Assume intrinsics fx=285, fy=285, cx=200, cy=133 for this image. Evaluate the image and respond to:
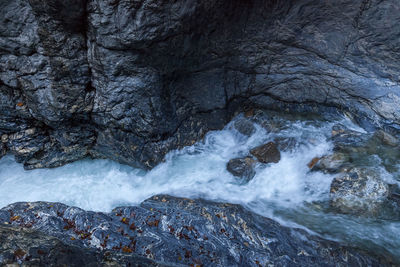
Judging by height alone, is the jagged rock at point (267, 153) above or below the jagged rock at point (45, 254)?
below

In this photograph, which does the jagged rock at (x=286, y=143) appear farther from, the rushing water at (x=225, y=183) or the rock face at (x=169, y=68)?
the rock face at (x=169, y=68)

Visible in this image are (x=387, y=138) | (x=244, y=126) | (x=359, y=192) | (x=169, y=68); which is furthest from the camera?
(x=244, y=126)

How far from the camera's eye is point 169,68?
7.31m

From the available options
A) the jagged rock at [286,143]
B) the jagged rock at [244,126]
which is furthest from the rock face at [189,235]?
the jagged rock at [244,126]

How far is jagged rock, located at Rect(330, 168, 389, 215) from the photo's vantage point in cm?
612

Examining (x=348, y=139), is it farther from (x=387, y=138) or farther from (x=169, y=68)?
(x=169, y=68)

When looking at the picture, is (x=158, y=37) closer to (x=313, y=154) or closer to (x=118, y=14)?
(x=118, y=14)

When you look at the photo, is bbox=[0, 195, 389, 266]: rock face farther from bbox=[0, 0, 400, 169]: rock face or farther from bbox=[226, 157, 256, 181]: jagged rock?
bbox=[0, 0, 400, 169]: rock face

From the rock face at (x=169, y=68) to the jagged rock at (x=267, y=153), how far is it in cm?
155

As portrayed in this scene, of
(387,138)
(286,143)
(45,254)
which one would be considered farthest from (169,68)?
(387,138)

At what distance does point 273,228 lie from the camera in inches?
223

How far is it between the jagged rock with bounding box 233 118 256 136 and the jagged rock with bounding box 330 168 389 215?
292cm

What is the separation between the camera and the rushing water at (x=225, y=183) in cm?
602

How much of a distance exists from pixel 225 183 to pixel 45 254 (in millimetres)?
4851
